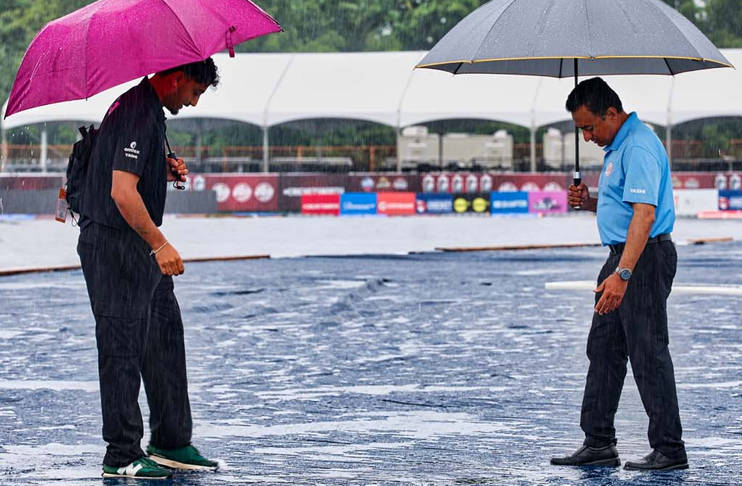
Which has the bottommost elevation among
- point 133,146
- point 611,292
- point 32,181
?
point 611,292

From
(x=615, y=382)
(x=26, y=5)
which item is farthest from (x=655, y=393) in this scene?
(x=26, y=5)

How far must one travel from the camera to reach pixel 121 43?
5.64 meters

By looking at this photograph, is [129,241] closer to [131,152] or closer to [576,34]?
[131,152]

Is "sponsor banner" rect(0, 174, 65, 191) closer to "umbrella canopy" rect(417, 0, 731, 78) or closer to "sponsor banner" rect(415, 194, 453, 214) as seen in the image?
"sponsor banner" rect(415, 194, 453, 214)

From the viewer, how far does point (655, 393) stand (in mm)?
6047

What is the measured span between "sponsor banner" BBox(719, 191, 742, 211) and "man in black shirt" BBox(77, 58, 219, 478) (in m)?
32.4

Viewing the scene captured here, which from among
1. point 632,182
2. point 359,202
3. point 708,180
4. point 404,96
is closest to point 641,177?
point 632,182

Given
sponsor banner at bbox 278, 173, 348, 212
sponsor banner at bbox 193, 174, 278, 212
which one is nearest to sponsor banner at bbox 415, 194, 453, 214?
sponsor banner at bbox 278, 173, 348, 212

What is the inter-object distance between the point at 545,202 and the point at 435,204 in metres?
2.77

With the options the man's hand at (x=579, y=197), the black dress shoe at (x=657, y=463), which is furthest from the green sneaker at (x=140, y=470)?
the man's hand at (x=579, y=197)

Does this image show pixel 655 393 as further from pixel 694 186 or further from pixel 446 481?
pixel 694 186

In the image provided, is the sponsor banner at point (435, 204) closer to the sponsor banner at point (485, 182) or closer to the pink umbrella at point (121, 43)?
the sponsor banner at point (485, 182)

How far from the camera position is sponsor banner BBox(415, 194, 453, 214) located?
1492 inches

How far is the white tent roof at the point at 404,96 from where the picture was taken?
41.5 meters
